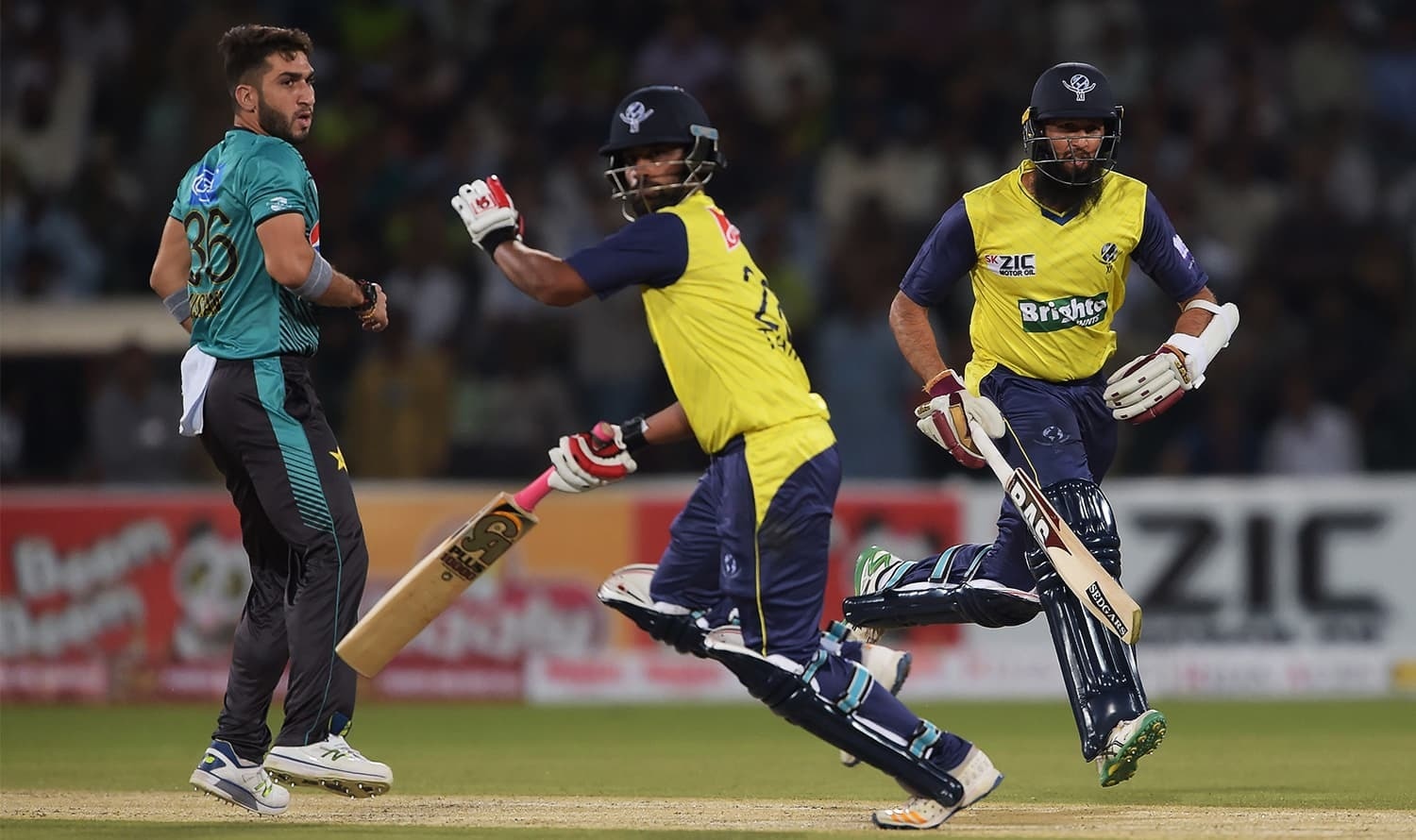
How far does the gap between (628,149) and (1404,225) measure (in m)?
8.51

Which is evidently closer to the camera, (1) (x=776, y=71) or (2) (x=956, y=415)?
(2) (x=956, y=415)

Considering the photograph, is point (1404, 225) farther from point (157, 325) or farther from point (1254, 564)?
point (157, 325)

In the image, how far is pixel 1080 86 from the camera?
251 inches

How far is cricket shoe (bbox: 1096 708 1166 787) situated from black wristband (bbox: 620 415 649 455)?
1597mm

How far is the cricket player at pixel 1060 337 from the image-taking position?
247 inches

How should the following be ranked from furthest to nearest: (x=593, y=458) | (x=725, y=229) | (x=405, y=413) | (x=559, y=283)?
(x=405, y=413)
(x=593, y=458)
(x=725, y=229)
(x=559, y=283)

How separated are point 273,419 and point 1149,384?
2.60m

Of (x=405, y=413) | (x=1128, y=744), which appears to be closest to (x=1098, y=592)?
(x=1128, y=744)

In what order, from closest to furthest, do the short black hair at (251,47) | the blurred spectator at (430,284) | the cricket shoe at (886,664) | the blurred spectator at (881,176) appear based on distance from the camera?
the short black hair at (251,47) < the cricket shoe at (886,664) < the blurred spectator at (430,284) < the blurred spectator at (881,176)

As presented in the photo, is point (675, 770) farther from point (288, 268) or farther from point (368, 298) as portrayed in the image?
point (288, 268)

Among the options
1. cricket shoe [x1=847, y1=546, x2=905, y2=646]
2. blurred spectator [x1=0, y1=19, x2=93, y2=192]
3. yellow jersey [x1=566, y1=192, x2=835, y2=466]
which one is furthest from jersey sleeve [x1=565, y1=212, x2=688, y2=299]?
blurred spectator [x1=0, y1=19, x2=93, y2=192]

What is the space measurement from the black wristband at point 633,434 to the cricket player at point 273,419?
2.67 feet

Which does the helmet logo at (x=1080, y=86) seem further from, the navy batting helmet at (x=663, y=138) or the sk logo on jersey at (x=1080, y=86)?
the navy batting helmet at (x=663, y=138)

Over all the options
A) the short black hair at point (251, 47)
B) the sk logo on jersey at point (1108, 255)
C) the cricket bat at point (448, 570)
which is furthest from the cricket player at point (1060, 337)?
the short black hair at point (251, 47)
